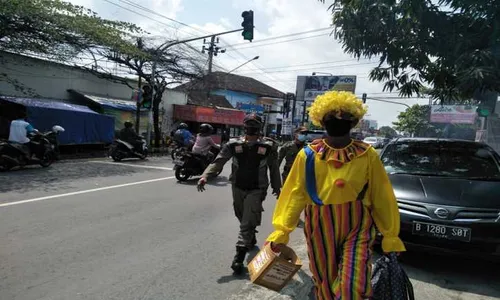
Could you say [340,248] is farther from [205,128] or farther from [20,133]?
[20,133]

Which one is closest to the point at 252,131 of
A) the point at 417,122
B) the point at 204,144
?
the point at 204,144

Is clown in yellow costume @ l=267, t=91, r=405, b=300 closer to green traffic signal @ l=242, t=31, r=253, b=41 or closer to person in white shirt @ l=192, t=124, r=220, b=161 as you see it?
person in white shirt @ l=192, t=124, r=220, b=161

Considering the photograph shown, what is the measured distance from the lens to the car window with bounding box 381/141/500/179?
4895mm

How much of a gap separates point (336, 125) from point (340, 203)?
1.59ft

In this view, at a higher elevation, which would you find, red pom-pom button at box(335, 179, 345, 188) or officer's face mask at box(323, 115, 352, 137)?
officer's face mask at box(323, 115, 352, 137)

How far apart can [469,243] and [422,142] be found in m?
2.17

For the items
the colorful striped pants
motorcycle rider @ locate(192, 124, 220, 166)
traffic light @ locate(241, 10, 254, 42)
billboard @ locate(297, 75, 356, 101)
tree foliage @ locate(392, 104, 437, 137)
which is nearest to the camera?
the colorful striped pants

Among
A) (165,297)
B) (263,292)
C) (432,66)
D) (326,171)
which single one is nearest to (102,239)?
(165,297)

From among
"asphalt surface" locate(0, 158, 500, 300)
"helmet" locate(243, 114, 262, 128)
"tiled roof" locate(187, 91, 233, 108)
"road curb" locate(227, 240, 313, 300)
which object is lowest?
"asphalt surface" locate(0, 158, 500, 300)

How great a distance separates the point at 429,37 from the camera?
6.50m

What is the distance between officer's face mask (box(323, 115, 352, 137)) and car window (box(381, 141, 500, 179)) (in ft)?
9.34

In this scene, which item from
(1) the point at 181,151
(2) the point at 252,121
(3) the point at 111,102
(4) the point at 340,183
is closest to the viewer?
(4) the point at 340,183

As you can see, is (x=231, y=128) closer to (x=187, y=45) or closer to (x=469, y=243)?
(x=187, y=45)

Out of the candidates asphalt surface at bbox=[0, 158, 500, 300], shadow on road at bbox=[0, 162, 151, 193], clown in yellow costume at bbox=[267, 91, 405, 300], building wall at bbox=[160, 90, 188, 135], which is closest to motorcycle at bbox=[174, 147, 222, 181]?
shadow on road at bbox=[0, 162, 151, 193]
